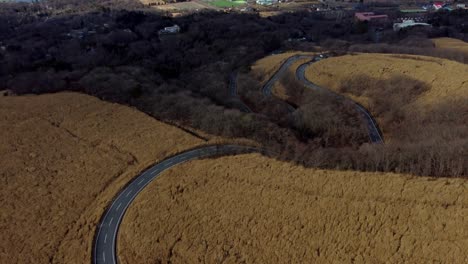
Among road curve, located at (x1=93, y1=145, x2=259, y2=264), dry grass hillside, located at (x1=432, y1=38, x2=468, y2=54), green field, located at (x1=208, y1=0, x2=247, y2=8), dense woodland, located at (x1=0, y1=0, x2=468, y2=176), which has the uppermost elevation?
green field, located at (x1=208, y1=0, x2=247, y2=8)

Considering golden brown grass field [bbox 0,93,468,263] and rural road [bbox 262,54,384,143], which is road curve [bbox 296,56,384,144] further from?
golden brown grass field [bbox 0,93,468,263]

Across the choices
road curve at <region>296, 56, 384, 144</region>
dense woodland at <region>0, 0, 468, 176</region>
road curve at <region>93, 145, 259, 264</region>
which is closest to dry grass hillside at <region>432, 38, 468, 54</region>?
dense woodland at <region>0, 0, 468, 176</region>

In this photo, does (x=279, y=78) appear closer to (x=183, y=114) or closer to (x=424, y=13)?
(x=183, y=114)

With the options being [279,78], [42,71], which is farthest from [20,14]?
[279,78]

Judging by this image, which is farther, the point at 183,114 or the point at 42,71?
the point at 42,71

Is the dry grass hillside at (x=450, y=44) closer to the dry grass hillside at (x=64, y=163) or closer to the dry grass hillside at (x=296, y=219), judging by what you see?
the dry grass hillside at (x=296, y=219)

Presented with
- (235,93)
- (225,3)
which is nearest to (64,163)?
(235,93)
